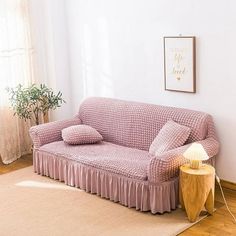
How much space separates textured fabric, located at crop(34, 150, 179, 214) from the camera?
3.71 meters

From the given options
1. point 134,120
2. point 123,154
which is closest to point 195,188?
point 123,154

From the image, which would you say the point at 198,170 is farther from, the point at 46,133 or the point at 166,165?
the point at 46,133

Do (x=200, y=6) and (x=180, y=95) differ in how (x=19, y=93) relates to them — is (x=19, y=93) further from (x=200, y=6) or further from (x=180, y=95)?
(x=200, y=6)

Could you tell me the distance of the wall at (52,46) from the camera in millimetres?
5617

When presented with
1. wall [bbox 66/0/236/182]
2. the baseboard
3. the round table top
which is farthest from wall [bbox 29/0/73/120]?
the round table top

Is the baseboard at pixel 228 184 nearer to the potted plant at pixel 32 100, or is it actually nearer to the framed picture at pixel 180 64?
the framed picture at pixel 180 64

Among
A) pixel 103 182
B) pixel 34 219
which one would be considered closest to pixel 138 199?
pixel 103 182

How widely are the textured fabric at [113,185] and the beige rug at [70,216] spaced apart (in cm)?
7

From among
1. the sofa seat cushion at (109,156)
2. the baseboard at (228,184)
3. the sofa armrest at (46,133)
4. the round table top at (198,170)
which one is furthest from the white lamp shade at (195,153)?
the sofa armrest at (46,133)

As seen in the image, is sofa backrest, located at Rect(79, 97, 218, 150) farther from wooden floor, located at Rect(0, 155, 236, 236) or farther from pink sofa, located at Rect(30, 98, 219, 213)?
wooden floor, located at Rect(0, 155, 236, 236)

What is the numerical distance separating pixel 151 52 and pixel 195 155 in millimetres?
1544

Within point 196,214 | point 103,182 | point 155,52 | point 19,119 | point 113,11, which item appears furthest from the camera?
point 19,119

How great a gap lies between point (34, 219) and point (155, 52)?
215 centimetres

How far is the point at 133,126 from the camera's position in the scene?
15.1 ft
